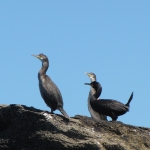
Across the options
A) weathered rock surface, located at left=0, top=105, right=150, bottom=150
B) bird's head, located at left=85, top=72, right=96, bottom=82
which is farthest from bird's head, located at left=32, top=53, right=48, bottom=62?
bird's head, located at left=85, top=72, right=96, bottom=82

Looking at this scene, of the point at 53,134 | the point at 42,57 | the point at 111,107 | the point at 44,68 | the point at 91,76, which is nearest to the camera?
the point at 53,134

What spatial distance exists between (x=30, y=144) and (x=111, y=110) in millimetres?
6478

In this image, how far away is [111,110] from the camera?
18.5 m

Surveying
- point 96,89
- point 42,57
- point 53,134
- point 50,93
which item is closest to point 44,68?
point 42,57

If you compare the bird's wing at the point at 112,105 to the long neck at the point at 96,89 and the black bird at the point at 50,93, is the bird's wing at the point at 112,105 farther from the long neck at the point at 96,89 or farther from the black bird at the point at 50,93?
the black bird at the point at 50,93

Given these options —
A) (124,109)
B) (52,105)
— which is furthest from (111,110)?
(52,105)

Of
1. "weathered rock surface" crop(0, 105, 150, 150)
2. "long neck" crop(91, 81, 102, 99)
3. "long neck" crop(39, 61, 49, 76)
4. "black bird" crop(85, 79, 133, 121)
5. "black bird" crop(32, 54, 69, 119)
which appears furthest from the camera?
"long neck" crop(91, 81, 102, 99)

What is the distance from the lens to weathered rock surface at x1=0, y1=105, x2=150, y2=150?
12124 mm

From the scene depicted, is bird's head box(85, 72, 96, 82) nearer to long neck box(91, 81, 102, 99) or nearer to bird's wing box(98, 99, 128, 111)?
long neck box(91, 81, 102, 99)

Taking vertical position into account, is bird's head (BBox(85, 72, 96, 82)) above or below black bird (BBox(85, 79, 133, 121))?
above

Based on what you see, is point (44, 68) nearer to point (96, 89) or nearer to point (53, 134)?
point (96, 89)

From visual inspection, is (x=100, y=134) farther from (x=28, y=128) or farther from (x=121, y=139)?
(x=28, y=128)

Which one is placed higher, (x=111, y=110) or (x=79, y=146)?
(x=111, y=110)

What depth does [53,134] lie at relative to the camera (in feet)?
39.9
